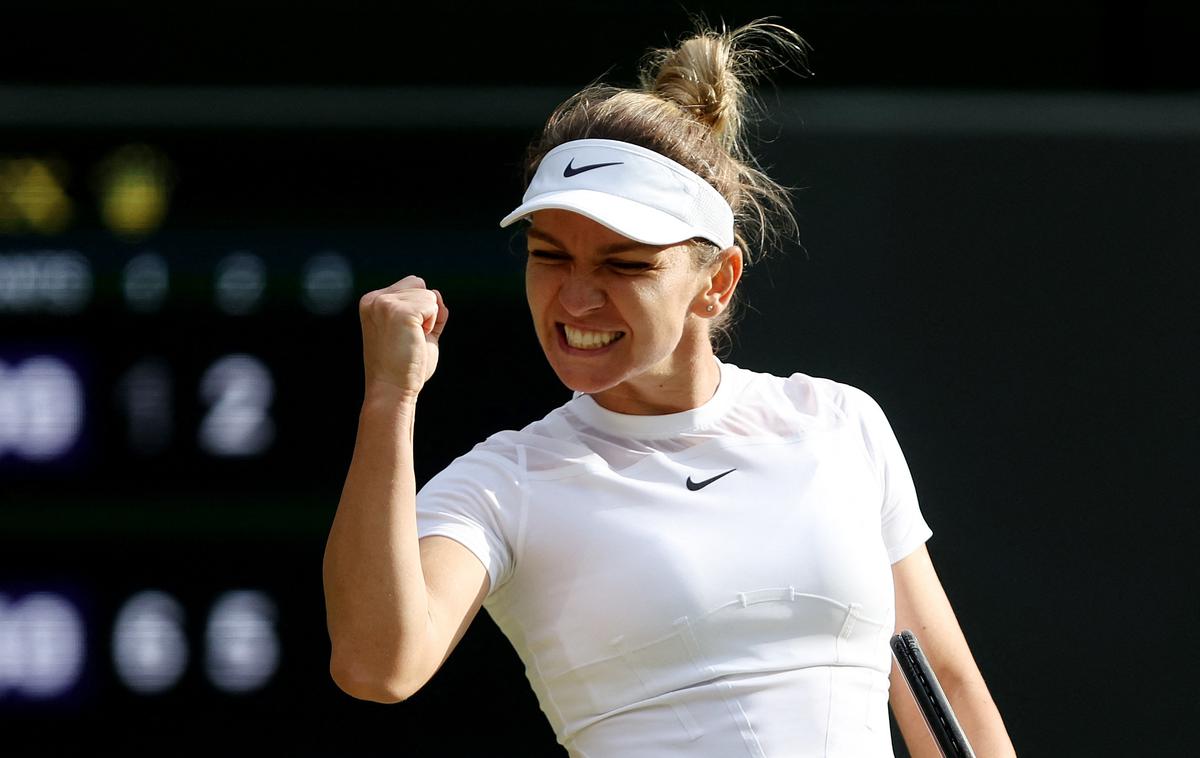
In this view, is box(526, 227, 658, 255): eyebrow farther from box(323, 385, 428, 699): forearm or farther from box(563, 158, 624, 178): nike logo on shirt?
box(323, 385, 428, 699): forearm

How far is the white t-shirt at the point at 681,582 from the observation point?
56.1 inches

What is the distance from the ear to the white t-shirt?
0.13 meters

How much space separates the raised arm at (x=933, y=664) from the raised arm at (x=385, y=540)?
0.51 metres

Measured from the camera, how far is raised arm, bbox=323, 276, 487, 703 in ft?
4.25

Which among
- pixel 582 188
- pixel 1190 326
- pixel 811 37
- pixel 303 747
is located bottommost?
pixel 303 747

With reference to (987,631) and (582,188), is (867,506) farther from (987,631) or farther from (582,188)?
(987,631)

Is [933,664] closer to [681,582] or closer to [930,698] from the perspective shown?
[930,698]

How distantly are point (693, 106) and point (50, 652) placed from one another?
4.95 ft

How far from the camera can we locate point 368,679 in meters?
1.32

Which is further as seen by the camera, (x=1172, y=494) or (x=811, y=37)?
(x=811, y=37)

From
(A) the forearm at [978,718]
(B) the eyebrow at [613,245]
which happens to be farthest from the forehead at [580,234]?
(A) the forearm at [978,718]

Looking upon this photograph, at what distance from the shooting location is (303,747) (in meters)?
2.61

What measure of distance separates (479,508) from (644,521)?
0.49ft

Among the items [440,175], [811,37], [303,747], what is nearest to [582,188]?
[440,175]
